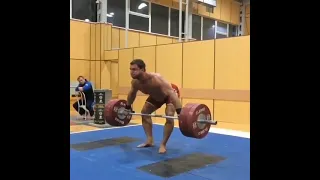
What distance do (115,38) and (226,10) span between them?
21.8ft

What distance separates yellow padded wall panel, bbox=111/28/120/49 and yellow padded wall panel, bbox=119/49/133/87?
2.95 ft

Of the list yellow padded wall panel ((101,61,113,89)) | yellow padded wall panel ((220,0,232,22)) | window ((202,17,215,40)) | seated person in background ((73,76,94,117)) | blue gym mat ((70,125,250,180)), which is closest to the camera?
blue gym mat ((70,125,250,180))

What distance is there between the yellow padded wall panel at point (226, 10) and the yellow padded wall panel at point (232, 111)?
27.1ft

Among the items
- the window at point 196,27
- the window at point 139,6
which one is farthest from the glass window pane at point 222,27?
the window at point 139,6

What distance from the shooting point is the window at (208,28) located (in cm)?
1381

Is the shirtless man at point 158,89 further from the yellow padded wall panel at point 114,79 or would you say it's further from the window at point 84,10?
the window at point 84,10

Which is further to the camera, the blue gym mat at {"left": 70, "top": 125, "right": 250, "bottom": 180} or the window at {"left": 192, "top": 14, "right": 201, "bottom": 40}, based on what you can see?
the window at {"left": 192, "top": 14, "right": 201, "bottom": 40}

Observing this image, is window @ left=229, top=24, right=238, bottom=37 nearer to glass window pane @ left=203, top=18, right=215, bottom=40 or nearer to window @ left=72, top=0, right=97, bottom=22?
glass window pane @ left=203, top=18, right=215, bottom=40

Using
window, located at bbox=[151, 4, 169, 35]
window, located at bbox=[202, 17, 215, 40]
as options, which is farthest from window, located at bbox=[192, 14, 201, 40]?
window, located at bbox=[151, 4, 169, 35]

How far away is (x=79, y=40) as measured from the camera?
988 centimetres

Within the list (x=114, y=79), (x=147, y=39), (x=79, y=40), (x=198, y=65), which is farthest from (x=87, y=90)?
(x=147, y=39)

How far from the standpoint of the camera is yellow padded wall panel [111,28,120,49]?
10295 millimetres
